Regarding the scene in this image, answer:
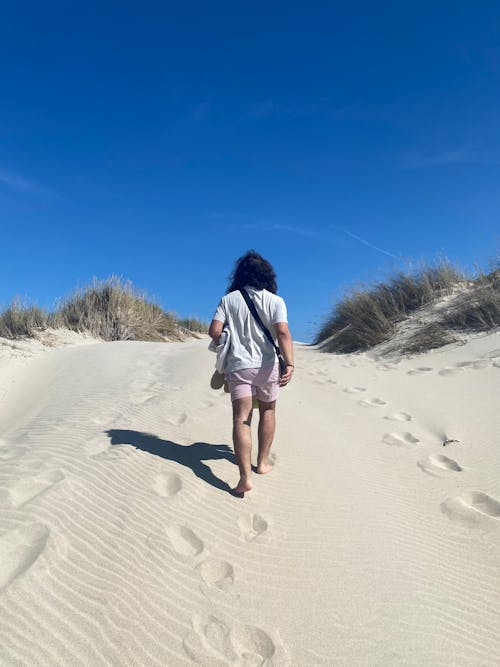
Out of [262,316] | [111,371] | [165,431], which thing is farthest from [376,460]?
[111,371]

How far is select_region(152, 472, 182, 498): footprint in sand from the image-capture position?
3.10 metres

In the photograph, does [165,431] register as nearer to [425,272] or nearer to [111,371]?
[111,371]

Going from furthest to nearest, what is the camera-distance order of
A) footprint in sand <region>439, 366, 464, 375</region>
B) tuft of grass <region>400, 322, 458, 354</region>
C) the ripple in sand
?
tuft of grass <region>400, 322, 458, 354</region> → footprint in sand <region>439, 366, 464, 375</region> → the ripple in sand

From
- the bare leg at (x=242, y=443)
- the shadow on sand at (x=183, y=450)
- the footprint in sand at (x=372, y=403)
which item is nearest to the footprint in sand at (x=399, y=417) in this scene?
the footprint in sand at (x=372, y=403)

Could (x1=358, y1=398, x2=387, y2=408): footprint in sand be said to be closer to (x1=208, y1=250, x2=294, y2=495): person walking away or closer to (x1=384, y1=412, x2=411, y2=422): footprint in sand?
(x1=384, y1=412, x2=411, y2=422): footprint in sand

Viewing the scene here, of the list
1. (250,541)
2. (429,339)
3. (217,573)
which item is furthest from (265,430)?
(429,339)

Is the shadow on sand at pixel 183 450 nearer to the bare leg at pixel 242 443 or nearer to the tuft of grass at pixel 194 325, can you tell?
the bare leg at pixel 242 443

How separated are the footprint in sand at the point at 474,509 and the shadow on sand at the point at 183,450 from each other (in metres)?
1.54

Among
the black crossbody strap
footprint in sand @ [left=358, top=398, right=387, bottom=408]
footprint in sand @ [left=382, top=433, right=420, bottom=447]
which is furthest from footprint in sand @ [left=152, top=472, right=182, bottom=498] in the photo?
footprint in sand @ [left=358, top=398, right=387, bottom=408]

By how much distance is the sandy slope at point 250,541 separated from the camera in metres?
1.91

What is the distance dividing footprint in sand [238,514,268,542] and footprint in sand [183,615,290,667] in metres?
A: 0.66

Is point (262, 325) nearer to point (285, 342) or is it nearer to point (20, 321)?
point (285, 342)

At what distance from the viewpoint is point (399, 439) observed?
4395 millimetres

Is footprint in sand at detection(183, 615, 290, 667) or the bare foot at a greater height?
the bare foot
